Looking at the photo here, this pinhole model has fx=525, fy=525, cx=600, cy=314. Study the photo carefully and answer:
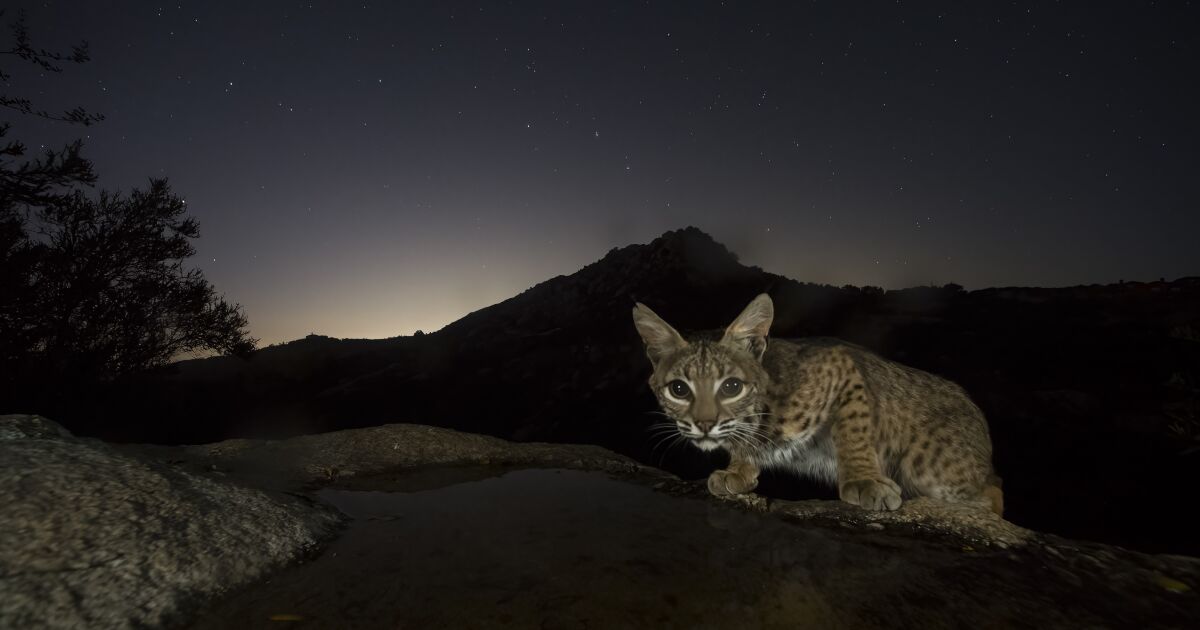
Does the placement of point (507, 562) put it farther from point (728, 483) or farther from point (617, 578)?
point (728, 483)

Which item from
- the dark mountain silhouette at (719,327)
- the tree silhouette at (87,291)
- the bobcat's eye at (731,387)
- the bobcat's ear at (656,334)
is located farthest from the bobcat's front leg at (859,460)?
the tree silhouette at (87,291)

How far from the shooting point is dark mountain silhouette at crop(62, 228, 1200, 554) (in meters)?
11.7

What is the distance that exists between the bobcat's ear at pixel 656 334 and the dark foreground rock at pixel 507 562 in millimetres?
1796

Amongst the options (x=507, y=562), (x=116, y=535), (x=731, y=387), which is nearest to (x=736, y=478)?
(x=731, y=387)

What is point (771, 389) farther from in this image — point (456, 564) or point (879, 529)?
point (456, 564)

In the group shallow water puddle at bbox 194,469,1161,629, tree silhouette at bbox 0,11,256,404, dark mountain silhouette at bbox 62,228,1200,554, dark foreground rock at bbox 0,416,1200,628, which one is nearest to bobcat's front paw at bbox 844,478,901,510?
dark foreground rock at bbox 0,416,1200,628

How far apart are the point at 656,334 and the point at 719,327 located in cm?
403

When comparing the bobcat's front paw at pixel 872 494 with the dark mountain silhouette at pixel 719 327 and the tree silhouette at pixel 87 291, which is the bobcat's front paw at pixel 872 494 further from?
the tree silhouette at pixel 87 291

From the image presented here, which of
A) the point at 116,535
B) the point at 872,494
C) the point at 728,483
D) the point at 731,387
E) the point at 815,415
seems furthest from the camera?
the point at 815,415

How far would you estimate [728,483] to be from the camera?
18.3 feet

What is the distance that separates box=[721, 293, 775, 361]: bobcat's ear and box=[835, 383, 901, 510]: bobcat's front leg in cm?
109

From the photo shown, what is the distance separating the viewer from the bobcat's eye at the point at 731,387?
5438mm

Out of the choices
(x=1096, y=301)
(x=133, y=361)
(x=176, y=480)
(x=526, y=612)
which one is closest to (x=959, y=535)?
(x=526, y=612)

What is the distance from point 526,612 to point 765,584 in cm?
153
